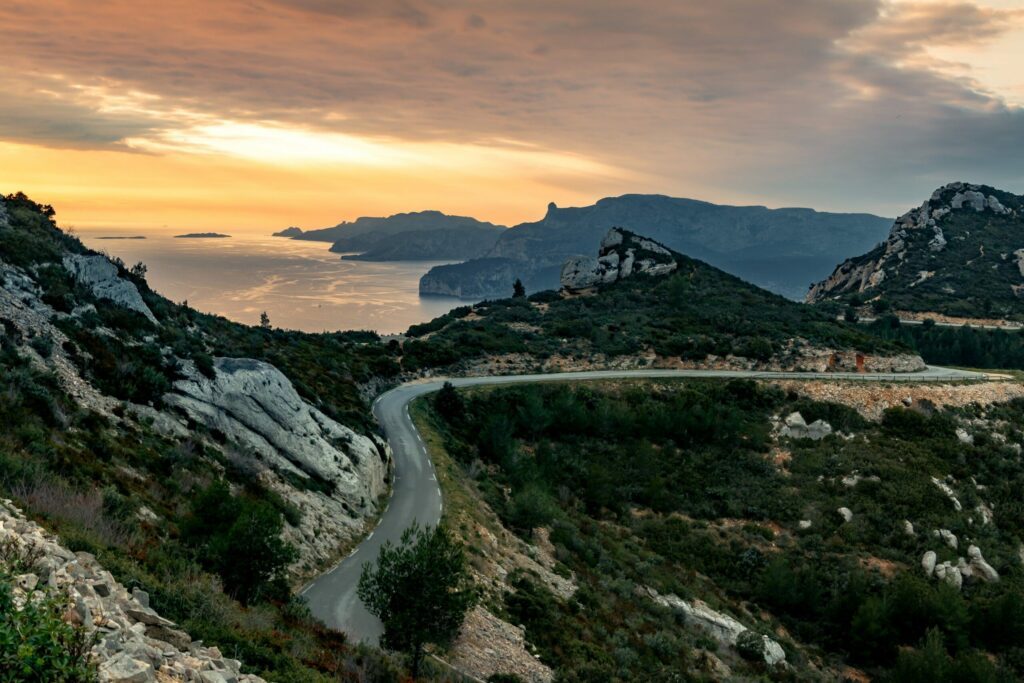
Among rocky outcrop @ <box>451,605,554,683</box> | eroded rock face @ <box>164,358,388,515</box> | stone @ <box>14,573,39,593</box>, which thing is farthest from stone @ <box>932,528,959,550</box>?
stone @ <box>14,573,39,593</box>

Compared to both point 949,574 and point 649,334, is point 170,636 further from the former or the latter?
point 649,334

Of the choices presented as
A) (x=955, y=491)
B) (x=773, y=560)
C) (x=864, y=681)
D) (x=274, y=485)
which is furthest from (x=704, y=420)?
(x=274, y=485)

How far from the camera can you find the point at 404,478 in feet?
104

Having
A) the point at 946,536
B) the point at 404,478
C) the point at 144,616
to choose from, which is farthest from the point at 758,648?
the point at 144,616

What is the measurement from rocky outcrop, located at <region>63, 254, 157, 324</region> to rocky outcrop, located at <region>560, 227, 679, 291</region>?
237 feet

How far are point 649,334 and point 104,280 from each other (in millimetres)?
51705

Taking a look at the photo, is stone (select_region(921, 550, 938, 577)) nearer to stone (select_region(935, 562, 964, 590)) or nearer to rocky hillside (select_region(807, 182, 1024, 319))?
stone (select_region(935, 562, 964, 590))

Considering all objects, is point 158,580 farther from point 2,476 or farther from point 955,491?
point 955,491

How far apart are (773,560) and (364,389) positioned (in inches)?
1214

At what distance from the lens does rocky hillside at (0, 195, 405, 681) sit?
38.1 ft

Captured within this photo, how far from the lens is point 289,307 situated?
502ft

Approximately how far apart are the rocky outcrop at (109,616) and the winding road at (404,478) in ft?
25.4

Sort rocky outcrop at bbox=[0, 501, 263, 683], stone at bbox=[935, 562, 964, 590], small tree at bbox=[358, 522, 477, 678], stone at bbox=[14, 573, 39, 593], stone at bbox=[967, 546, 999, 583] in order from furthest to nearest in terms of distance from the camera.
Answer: stone at bbox=[967, 546, 999, 583] < stone at bbox=[935, 562, 964, 590] < small tree at bbox=[358, 522, 477, 678] < stone at bbox=[14, 573, 39, 593] < rocky outcrop at bbox=[0, 501, 263, 683]

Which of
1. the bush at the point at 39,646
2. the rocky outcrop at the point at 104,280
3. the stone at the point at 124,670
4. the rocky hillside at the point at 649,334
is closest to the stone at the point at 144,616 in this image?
the stone at the point at 124,670
